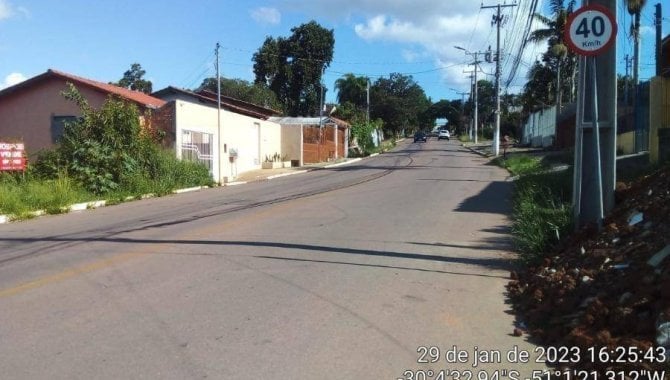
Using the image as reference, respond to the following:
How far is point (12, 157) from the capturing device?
61.8 feet

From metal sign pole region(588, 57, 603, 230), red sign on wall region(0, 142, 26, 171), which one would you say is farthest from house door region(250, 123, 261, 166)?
metal sign pole region(588, 57, 603, 230)

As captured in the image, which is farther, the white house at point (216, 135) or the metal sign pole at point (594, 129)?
the white house at point (216, 135)

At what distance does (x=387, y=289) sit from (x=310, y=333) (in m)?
1.82

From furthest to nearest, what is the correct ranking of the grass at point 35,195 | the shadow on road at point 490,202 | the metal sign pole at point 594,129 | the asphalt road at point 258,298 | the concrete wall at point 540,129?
the concrete wall at point 540,129 → the grass at point 35,195 → the shadow on road at point 490,202 → the metal sign pole at point 594,129 → the asphalt road at point 258,298

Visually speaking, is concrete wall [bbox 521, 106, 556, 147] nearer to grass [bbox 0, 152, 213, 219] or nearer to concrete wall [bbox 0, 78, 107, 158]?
grass [bbox 0, 152, 213, 219]

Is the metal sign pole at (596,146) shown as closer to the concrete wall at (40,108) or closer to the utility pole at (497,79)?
the concrete wall at (40,108)

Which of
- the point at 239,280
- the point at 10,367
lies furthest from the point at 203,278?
the point at 10,367

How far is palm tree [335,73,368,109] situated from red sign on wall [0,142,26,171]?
68357 millimetres

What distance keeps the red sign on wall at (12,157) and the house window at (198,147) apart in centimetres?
791

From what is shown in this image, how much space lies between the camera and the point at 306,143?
1789 inches

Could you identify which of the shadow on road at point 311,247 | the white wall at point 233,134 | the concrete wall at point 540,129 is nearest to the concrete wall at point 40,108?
the white wall at point 233,134

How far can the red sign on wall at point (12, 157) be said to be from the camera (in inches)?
730

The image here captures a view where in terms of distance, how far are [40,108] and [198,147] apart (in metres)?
6.43

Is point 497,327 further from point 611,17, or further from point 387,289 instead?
point 611,17
